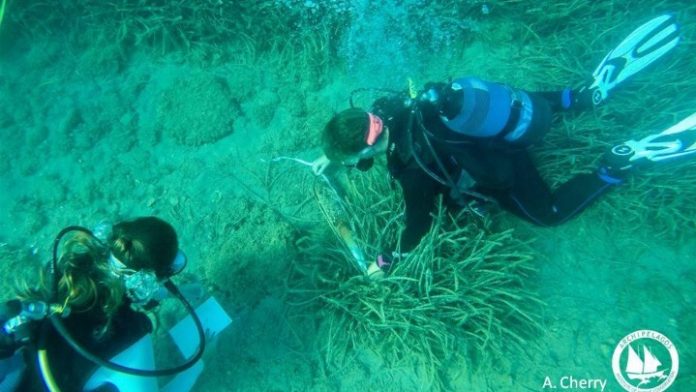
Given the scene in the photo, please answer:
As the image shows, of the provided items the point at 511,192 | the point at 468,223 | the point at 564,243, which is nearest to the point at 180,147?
the point at 468,223

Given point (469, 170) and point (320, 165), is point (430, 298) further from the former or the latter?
point (320, 165)

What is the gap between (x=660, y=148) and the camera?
10.00ft

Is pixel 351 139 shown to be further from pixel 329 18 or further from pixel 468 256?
pixel 329 18

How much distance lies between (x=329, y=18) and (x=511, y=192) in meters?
2.80

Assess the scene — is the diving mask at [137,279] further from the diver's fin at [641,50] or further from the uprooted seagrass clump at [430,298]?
the diver's fin at [641,50]

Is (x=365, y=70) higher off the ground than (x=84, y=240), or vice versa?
(x=365, y=70)

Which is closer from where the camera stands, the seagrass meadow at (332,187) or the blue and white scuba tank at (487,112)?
the blue and white scuba tank at (487,112)

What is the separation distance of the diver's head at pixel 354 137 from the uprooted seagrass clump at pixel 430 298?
2.24 ft

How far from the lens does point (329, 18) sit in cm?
438

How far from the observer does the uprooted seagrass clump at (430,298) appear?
2.90 m

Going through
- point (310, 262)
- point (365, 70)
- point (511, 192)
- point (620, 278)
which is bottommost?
point (310, 262)

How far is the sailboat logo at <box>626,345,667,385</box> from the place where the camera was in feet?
8.99

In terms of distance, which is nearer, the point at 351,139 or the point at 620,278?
the point at 351,139

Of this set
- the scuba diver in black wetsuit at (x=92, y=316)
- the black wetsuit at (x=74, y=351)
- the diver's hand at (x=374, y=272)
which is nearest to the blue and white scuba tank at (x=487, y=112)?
the diver's hand at (x=374, y=272)
